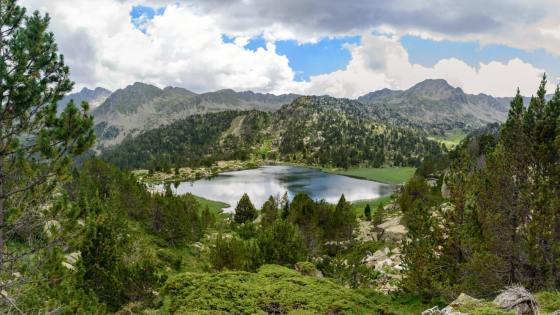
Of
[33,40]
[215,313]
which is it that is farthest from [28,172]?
[215,313]

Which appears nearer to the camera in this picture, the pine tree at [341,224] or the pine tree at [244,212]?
the pine tree at [341,224]

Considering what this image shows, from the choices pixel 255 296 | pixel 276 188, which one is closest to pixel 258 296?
pixel 255 296

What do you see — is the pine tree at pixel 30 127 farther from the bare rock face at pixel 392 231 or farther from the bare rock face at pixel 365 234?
the bare rock face at pixel 365 234

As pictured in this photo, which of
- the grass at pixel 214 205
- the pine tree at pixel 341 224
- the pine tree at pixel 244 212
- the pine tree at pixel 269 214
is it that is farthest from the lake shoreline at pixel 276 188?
the pine tree at pixel 341 224

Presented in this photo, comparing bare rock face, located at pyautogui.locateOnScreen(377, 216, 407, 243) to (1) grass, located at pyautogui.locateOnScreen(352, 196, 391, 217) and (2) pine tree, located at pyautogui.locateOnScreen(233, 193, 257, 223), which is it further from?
(1) grass, located at pyautogui.locateOnScreen(352, 196, 391, 217)

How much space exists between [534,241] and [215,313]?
16.9 m

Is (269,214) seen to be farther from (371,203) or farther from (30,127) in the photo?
(30,127)

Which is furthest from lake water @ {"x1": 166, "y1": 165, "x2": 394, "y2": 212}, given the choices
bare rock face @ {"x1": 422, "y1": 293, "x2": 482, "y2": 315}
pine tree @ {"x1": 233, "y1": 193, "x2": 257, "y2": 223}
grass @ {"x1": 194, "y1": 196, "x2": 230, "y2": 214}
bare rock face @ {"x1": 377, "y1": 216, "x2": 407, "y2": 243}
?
bare rock face @ {"x1": 422, "y1": 293, "x2": 482, "y2": 315}

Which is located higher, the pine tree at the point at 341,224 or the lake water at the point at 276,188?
the pine tree at the point at 341,224

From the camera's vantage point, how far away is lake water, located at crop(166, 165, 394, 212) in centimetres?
13207

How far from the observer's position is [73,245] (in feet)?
45.6

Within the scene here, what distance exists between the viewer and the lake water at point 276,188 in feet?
433

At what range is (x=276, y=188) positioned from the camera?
149 m

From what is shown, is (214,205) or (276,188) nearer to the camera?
(214,205)
